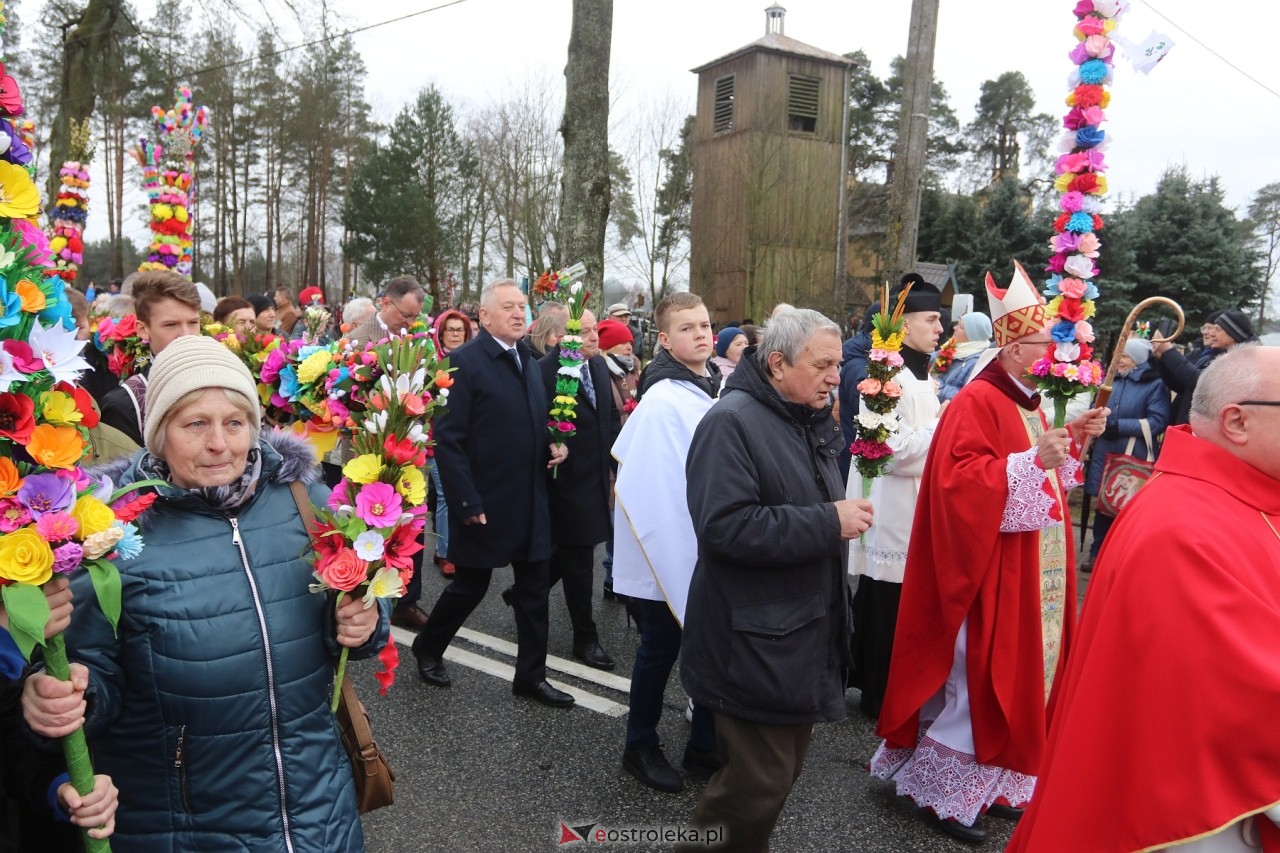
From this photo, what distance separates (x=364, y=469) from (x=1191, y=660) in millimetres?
2028

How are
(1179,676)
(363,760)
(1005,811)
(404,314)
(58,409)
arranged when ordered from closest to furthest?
(58,409) → (1179,676) → (363,760) → (1005,811) → (404,314)

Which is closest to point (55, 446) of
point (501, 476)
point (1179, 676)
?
point (1179, 676)

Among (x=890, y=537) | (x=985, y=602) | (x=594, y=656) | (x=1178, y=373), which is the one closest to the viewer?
(x=985, y=602)

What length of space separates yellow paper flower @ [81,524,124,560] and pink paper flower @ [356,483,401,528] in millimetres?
498

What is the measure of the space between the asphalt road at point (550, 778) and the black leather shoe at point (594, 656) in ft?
0.32

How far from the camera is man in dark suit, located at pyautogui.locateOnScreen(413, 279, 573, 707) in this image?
15.4ft

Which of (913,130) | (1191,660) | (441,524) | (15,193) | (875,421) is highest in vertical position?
(913,130)

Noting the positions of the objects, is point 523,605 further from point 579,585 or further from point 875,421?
point 875,421

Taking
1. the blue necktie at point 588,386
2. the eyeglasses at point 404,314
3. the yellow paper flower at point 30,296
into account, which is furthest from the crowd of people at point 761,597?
the eyeglasses at point 404,314

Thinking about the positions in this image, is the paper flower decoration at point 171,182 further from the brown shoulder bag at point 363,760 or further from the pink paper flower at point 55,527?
the pink paper flower at point 55,527

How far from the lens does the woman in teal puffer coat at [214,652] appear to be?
203 centimetres

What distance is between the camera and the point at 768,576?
293 cm

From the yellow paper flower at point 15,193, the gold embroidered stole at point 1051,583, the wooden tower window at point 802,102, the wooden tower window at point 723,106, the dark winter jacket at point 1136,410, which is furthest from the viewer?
the wooden tower window at point 723,106

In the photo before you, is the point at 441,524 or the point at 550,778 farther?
the point at 441,524
